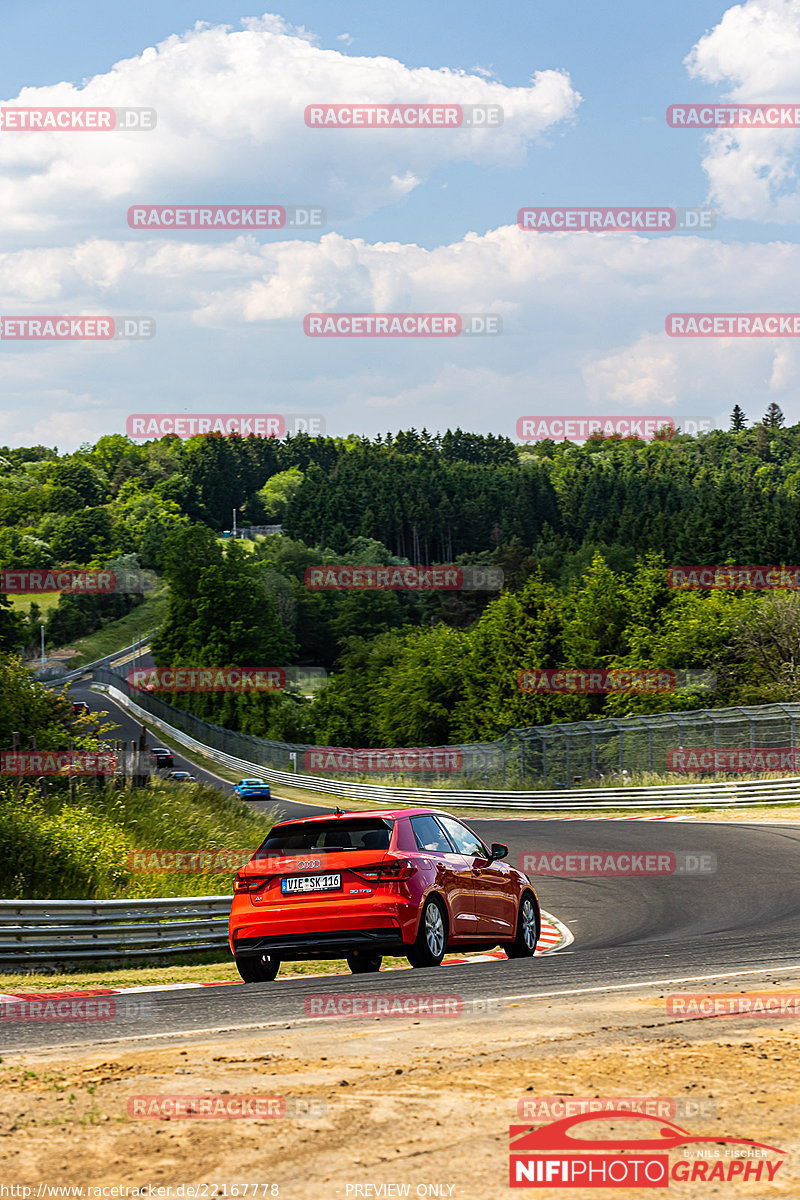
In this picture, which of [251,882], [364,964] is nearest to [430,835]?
[251,882]

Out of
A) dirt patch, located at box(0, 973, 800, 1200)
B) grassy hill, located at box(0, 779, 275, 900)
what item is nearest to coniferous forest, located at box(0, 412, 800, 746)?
grassy hill, located at box(0, 779, 275, 900)

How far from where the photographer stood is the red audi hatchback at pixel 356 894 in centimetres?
1020

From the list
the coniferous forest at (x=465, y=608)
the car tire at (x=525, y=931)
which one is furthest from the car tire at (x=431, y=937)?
the coniferous forest at (x=465, y=608)

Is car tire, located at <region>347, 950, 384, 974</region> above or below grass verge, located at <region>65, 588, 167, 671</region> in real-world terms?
below

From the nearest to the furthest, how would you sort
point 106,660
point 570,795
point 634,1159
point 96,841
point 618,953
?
point 634,1159 → point 618,953 → point 96,841 → point 570,795 → point 106,660

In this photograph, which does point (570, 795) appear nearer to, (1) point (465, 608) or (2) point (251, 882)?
(2) point (251, 882)

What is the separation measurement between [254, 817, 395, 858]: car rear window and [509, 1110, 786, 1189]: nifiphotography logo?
5765 millimetres

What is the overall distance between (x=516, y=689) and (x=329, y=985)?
76727mm

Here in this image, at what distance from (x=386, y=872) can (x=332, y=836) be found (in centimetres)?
70

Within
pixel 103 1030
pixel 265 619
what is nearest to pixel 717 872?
pixel 103 1030

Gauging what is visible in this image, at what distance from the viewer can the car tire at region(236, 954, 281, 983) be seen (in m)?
11.0

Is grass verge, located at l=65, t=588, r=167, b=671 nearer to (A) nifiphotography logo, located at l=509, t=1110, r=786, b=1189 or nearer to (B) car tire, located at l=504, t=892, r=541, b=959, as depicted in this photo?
(B) car tire, located at l=504, t=892, r=541, b=959

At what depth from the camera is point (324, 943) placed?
404 inches

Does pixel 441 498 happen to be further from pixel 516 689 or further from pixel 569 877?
pixel 569 877
